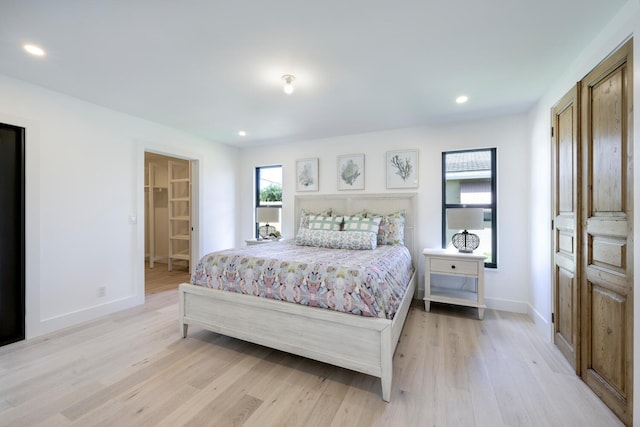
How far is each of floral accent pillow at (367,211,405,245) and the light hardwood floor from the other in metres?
1.14

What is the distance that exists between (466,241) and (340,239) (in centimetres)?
156

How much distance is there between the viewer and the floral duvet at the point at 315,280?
183 cm

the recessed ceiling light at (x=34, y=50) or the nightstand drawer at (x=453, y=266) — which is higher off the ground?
the recessed ceiling light at (x=34, y=50)

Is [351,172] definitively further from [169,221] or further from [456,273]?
[169,221]

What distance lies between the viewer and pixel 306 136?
413cm

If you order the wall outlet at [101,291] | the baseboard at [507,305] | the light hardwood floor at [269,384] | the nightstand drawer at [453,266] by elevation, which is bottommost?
the light hardwood floor at [269,384]

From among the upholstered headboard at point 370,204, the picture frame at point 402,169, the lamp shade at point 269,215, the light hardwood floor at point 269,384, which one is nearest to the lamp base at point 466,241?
the upholstered headboard at point 370,204

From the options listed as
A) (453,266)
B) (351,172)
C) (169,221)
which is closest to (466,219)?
(453,266)

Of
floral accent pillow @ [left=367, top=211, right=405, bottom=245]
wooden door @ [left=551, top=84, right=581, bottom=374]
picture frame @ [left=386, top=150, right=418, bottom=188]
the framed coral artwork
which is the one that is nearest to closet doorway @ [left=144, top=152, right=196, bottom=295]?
the framed coral artwork

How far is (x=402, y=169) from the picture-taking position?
3678mm

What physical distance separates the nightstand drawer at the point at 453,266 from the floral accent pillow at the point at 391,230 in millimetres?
488

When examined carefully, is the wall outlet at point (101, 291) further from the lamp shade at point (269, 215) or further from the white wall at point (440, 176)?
the white wall at point (440, 176)

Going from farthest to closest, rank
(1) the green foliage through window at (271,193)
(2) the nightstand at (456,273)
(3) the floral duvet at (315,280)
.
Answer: (1) the green foliage through window at (271,193)
(2) the nightstand at (456,273)
(3) the floral duvet at (315,280)

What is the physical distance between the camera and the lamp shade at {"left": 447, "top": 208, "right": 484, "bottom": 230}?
2.95 metres
